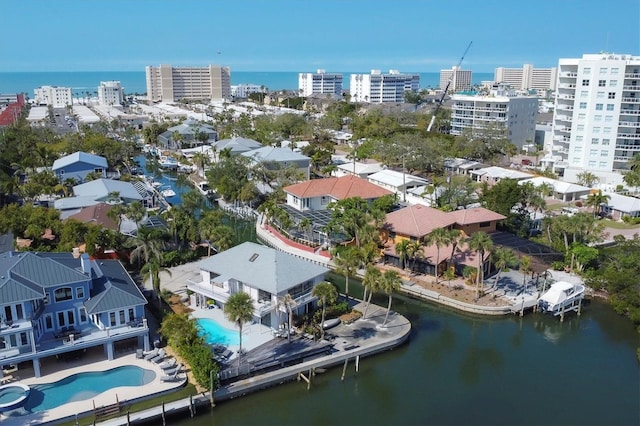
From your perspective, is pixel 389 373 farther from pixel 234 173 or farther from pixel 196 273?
pixel 234 173

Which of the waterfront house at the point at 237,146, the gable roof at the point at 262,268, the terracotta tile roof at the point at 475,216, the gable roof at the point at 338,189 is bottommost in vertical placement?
the gable roof at the point at 262,268

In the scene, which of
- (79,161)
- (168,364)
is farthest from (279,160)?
(168,364)

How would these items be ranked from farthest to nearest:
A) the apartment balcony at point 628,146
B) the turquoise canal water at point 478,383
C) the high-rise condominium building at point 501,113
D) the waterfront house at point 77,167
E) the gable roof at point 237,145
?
the high-rise condominium building at point 501,113
the gable roof at point 237,145
the apartment balcony at point 628,146
the waterfront house at point 77,167
the turquoise canal water at point 478,383

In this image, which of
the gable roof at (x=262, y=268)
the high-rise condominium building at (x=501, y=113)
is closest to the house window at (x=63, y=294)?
the gable roof at (x=262, y=268)

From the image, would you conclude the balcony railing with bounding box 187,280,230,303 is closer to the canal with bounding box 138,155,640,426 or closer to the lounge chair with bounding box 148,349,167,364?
the lounge chair with bounding box 148,349,167,364

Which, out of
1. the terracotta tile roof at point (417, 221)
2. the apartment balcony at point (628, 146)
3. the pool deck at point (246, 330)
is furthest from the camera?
the apartment balcony at point (628, 146)

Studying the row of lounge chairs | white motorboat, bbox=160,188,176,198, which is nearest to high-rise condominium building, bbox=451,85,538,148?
white motorboat, bbox=160,188,176,198

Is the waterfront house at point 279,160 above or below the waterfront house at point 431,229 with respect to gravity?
above

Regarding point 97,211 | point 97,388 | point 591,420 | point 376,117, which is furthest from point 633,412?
Answer: point 376,117

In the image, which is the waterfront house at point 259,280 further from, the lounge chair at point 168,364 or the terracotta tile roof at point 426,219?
the terracotta tile roof at point 426,219
